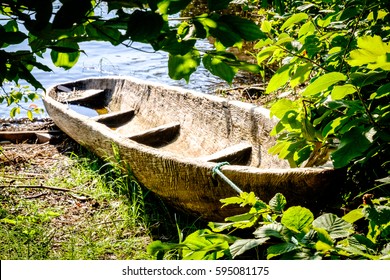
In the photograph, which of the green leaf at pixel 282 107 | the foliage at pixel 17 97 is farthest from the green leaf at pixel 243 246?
the foliage at pixel 17 97

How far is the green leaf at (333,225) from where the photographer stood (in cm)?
80

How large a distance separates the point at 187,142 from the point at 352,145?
2556mm

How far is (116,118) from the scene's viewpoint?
13.3 feet

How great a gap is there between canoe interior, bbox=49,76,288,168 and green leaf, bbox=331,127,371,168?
153 centimetres

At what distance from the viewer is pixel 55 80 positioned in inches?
258

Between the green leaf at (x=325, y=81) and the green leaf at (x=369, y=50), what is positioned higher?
the green leaf at (x=369, y=50)

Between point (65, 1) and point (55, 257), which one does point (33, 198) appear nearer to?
point (55, 257)

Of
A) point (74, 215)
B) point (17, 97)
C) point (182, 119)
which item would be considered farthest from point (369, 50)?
point (182, 119)

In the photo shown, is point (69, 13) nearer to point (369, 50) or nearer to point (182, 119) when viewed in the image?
point (369, 50)

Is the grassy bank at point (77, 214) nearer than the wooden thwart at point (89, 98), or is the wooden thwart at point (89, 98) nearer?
the grassy bank at point (77, 214)

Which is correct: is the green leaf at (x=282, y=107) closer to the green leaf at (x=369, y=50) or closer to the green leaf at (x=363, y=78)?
the green leaf at (x=363, y=78)

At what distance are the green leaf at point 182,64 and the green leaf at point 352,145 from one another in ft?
1.50

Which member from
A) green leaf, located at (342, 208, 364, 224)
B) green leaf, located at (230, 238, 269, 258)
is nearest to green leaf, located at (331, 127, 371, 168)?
green leaf, located at (342, 208, 364, 224)
